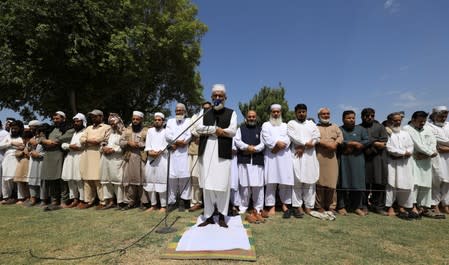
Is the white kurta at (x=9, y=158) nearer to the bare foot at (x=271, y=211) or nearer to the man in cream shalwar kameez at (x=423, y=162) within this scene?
the bare foot at (x=271, y=211)

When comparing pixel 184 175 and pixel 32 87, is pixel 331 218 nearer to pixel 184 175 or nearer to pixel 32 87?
pixel 184 175

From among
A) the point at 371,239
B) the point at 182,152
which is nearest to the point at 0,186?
the point at 182,152

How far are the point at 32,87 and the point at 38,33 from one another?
2.91 meters

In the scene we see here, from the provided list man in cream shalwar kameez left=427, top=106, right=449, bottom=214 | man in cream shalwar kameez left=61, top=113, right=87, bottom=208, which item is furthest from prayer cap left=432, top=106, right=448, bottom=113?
man in cream shalwar kameez left=61, top=113, right=87, bottom=208

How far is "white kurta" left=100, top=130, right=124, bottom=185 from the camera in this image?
16.4 feet

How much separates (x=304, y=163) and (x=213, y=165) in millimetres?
1899

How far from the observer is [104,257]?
284 cm

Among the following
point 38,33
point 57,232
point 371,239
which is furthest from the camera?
point 38,33

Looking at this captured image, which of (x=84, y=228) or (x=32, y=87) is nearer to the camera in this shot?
(x=84, y=228)

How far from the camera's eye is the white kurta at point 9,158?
5.78 m

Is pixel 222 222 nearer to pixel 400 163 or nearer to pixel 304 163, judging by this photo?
pixel 304 163

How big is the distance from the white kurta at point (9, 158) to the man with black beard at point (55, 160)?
1008 mm

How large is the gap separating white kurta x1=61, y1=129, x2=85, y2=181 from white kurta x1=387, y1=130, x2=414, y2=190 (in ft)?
20.6

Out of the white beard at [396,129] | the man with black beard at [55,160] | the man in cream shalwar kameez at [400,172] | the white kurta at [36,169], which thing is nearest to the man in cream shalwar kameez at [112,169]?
the man with black beard at [55,160]
